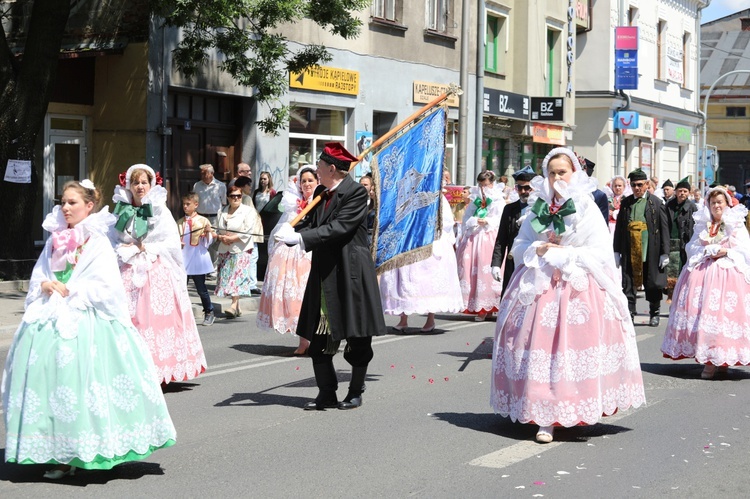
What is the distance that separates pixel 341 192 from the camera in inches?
334

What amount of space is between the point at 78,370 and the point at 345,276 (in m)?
2.57

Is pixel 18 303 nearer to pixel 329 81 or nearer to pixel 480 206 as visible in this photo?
pixel 480 206

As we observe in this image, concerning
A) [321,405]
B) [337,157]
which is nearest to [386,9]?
[337,157]

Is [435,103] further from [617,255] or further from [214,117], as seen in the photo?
[214,117]

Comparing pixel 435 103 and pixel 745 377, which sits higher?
pixel 435 103

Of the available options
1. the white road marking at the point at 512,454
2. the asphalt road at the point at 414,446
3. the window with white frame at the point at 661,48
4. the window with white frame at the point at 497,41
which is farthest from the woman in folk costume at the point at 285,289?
the window with white frame at the point at 661,48

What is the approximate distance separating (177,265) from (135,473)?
3183 millimetres

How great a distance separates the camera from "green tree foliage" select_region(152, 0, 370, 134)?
672 inches

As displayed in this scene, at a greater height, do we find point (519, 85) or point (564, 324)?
point (519, 85)

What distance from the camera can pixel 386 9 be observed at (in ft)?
83.5

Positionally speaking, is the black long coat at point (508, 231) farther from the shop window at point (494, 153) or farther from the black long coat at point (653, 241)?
the shop window at point (494, 153)

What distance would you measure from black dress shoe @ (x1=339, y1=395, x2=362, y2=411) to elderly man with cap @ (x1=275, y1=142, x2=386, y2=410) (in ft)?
1.25

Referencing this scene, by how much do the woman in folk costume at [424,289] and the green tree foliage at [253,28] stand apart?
5028 millimetres

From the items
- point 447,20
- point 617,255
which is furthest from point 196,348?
point 447,20
